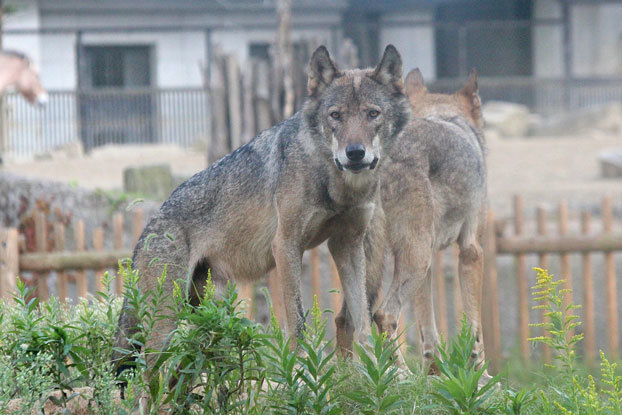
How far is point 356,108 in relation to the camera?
167 inches

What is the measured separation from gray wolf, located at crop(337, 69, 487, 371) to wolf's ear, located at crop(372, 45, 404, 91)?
64 centimetres

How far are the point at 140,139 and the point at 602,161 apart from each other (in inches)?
503

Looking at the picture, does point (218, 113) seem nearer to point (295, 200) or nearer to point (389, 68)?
point (389, 68)

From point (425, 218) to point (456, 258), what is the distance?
10.4 ft

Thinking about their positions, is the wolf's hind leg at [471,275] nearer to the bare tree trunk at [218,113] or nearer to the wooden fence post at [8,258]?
the wooden fence post at [8,258]

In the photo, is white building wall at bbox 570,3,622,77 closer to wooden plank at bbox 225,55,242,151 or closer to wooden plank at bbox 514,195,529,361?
wooden plank at bbox 225,55,242,151

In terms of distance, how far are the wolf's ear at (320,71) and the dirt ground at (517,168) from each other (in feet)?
30.5

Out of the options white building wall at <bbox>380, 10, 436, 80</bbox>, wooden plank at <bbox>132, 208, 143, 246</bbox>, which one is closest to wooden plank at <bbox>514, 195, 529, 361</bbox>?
wooden plank at <bbox>132, 208, 143, 246</bbox>

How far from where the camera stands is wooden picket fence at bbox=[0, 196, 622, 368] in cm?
741

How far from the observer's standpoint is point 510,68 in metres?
29.0

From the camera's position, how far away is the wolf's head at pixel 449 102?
18.7 feet

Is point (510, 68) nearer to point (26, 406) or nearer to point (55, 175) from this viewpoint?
point (55, 175)

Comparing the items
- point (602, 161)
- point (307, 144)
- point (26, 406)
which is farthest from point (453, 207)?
point (602, 161)

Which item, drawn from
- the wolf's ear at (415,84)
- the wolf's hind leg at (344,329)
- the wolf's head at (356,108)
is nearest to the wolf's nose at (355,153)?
the wolf's head at (356,108)
